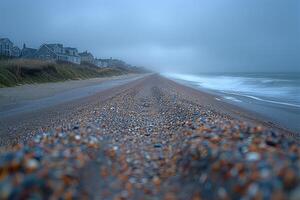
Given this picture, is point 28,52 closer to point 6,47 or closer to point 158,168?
point 6,47

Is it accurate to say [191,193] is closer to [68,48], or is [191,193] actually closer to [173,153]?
[173,153]

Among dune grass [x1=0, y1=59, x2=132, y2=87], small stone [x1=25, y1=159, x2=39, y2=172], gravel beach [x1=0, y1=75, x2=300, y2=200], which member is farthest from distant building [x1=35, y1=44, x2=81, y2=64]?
small stone [x1=25, y1=159, x2=39, y2=172]

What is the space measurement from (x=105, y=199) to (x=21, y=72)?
35452 mm

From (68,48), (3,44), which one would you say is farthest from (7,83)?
(68,48)

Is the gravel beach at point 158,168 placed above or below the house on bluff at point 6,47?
below

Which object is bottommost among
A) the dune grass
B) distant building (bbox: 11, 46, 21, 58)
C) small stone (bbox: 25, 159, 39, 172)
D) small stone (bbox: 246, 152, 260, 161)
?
the dune grass

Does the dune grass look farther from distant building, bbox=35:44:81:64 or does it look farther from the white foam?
distant building, bbox=35:44:81:64

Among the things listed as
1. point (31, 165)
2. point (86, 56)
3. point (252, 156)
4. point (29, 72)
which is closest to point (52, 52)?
point (86, 56)

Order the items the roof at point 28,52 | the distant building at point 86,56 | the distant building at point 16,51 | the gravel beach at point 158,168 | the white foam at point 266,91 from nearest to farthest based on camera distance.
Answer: the gravel beach at point 158,168 < the white foam at point 266,91 < the distant building at point 16,51 < the roof at point 28,52 < the distant building at point 86,56

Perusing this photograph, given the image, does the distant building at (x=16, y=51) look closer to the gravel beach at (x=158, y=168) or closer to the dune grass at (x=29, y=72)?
the dune grass at (x=29, y=72)

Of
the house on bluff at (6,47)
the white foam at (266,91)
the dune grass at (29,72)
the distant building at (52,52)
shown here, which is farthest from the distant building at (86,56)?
the white foam at (266,91)

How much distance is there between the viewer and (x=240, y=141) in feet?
16.9

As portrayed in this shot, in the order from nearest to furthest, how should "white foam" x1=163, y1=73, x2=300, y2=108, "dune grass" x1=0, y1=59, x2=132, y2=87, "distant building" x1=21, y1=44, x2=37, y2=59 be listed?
"white foam" x1=163, y1=73, x2=300, y2=108 < "dune grass" x1=0, y1=59, x2=132, y2=87 < "distant building" x1=21, y1=44, x2=37, y2=59

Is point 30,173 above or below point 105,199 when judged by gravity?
above
